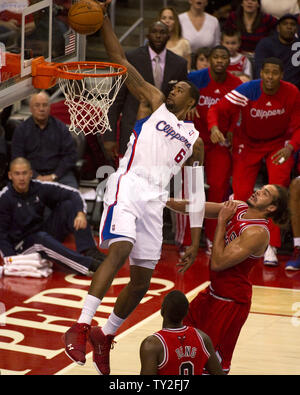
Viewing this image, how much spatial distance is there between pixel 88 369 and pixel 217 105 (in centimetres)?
369

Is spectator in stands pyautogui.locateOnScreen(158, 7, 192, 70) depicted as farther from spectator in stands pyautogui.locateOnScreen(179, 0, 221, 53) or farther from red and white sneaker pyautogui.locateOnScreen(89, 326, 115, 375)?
red and white sneaker pyautogui.locateOnScreen(89, 326, 115, 375)

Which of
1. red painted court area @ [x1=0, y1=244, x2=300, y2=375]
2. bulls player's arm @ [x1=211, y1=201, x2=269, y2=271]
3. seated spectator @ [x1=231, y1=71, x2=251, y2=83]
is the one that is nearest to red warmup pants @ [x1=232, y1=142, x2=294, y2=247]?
red painted court area @ [x1=0, y1=244, x2=300, y2=375]

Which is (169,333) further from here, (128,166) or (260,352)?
(260,352)

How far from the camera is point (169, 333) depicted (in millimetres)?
4570

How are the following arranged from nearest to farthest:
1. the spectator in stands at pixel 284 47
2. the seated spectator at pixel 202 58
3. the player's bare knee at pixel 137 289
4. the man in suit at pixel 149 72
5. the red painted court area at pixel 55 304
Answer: the player's bare knee at pixel 137 289
the red painted court area at pixel 55 304
the man in suit at pixel 149 72
the spectator in stands at pixel 284 47
the seated spectator at pixel 202 58

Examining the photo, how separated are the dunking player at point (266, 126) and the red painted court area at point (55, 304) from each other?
0.75m

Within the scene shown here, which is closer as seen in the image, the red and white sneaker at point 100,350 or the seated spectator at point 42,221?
the red and white sneaker at point 100,350

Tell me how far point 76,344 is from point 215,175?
178 inches

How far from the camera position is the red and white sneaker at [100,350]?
5250mm

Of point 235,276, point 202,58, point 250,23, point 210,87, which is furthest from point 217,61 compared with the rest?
point 235,276

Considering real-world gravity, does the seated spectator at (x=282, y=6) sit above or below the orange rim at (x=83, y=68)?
below

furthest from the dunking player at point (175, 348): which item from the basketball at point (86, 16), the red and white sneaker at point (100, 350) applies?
the basketball at point (86, 16)

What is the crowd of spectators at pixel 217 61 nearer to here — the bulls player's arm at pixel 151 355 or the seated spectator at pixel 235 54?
the seated spectator at pixel 235 54

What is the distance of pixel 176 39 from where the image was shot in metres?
9.99
